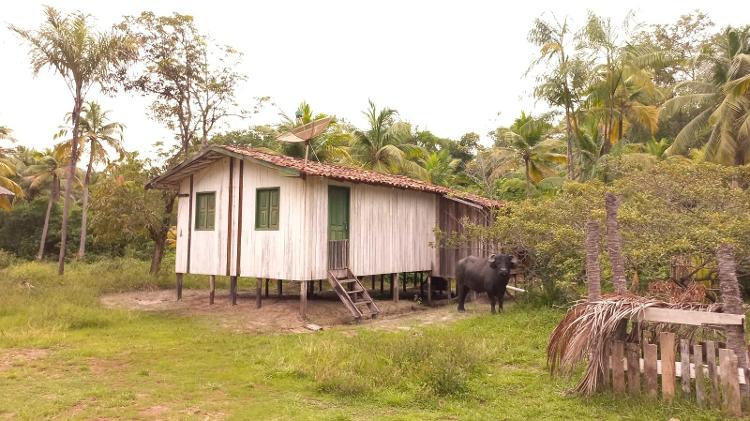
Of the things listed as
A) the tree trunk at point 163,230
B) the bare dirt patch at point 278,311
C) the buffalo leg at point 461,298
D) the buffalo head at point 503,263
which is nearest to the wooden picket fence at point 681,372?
the bare dirt patch at point 278,311

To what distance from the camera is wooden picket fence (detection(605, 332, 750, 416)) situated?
582cm

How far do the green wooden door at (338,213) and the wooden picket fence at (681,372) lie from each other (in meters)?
8.81

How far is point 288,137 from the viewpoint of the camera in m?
13.2

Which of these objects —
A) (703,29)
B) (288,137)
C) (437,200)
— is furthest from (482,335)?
(703,29)

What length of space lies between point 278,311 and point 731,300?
10.9m

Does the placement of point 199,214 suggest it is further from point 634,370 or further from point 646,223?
point 634,370

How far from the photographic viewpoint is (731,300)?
593 cm

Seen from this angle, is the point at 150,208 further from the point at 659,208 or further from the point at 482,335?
the point at 659,208

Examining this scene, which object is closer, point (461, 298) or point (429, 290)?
point (461, 298)

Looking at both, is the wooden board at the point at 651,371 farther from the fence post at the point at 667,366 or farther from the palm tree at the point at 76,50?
the palm tree at the point at 76,50

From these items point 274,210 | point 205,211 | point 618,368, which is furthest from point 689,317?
point 205,211

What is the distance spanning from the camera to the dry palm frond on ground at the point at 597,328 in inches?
251

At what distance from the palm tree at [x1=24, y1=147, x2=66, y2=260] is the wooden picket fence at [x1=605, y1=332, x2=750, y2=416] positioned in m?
33.7

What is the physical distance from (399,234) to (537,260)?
4272 millimetres
